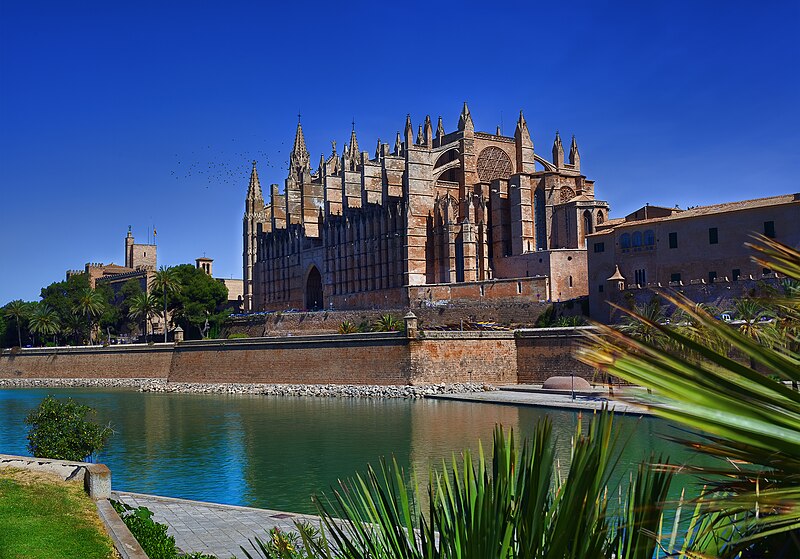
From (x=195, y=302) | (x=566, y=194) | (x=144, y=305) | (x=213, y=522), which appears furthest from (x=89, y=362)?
(x=213, y=522)

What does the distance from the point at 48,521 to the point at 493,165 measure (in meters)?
51.1

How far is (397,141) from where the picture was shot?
218 feet

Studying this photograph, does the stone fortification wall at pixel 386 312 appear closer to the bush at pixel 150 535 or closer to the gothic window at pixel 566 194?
the gothic window at pixel 566 194

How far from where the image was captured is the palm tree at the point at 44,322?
219 feet

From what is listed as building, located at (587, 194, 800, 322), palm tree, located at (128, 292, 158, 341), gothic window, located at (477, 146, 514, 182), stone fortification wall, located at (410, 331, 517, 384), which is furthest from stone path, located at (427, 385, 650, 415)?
palm tree, located at (128, 292, 158, 341)

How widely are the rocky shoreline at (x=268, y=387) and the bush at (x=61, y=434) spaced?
2310 centimetres

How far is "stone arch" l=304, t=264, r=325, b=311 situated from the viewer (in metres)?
67.9

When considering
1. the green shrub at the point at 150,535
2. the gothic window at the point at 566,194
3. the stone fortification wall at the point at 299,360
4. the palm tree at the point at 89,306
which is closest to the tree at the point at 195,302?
the palm tree at the point at 89,306

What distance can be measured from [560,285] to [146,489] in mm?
31098

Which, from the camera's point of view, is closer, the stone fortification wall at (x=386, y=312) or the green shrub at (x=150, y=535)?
the green shrub at (x=150, y=535)

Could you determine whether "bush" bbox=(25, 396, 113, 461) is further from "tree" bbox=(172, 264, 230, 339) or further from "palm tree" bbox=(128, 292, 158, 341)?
"palm tree" bbox=(128, 292, 158, 341)

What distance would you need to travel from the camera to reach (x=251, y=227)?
80.8 m

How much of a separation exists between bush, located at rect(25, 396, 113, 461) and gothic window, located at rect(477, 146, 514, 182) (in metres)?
43.8

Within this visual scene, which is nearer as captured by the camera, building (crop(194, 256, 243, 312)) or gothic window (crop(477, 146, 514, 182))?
gothic window (crop(477, 146, 514, 182))
